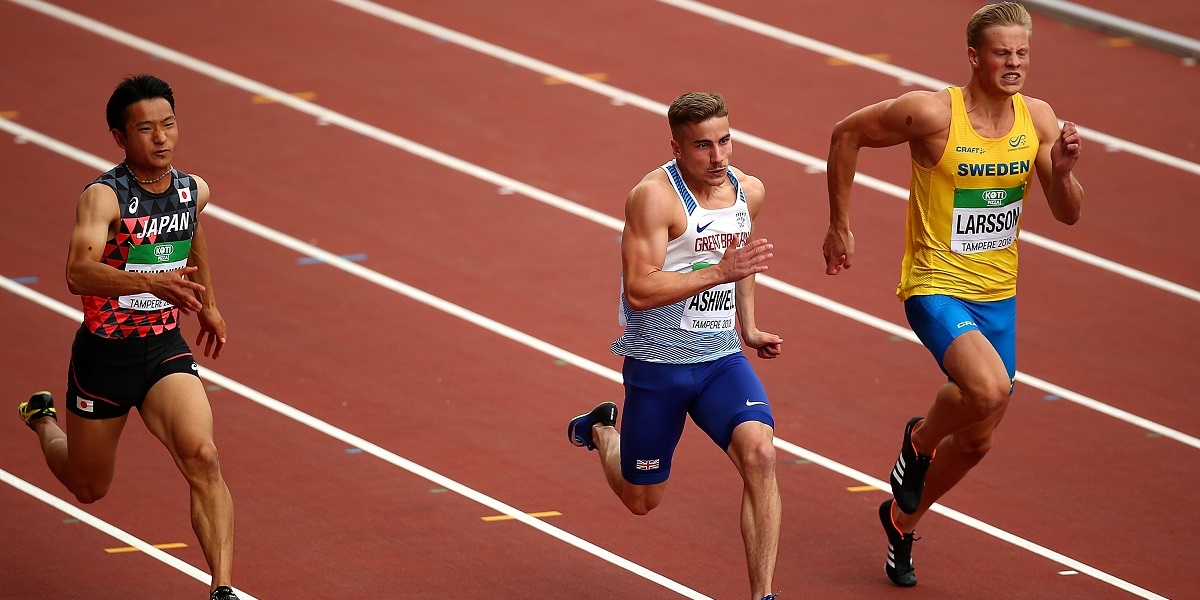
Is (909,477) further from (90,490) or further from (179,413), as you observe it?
(90,490)

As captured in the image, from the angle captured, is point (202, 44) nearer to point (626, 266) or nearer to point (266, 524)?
point (266, 524)

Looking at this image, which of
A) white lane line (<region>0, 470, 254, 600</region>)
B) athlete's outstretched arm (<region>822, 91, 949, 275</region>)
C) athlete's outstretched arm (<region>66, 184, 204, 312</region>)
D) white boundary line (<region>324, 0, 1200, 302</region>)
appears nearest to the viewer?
athlete's outstretched arm (<region>66, 184, 204, 312</region>)

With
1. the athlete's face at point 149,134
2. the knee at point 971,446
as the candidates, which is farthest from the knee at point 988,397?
the athlete's face at point 149,134

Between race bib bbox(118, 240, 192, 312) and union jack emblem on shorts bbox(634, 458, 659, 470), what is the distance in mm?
2068

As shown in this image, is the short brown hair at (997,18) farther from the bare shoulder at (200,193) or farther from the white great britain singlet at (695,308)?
the bare shoulder at (200,193)

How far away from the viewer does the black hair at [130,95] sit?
702 centimetres

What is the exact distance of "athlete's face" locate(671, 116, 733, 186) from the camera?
274 inches

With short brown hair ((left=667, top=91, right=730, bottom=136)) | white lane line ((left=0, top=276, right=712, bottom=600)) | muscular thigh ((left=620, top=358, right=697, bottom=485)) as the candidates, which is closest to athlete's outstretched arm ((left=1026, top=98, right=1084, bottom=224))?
short brown hair ((left=667, top=91, right=730, bottom=136))

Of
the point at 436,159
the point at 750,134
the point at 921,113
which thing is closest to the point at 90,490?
the point at 921,113

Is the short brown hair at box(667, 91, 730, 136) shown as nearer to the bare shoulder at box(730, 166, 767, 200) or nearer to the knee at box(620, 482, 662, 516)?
the bare shoulder at box(730, 166, 767, 200)

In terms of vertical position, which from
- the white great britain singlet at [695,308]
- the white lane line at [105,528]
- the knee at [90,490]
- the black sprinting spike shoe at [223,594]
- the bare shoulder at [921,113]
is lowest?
the white lane line at [105,528]

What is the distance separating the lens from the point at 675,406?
Answer: 728cm

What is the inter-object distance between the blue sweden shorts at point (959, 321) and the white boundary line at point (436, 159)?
2.49 metres

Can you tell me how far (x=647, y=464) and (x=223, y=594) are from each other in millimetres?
1834
